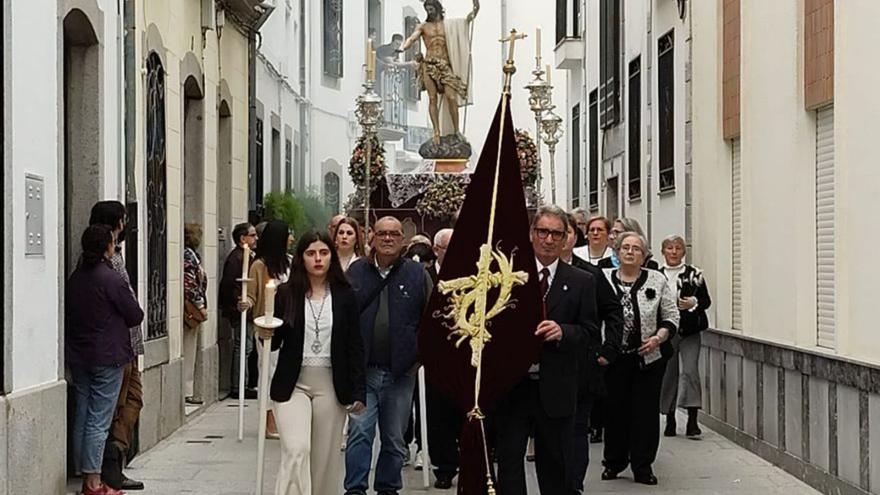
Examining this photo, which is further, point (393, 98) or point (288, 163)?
point (393, 98)

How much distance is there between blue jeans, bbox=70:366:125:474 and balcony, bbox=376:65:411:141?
2752 centimetres

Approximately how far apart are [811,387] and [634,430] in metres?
1.31

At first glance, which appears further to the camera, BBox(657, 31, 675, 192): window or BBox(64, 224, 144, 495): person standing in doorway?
BBox(657, 31, 675, 192): window

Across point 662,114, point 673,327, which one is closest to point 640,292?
point 673,327

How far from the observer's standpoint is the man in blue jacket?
34.1 ft

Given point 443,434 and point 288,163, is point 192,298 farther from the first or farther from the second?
point 288,163

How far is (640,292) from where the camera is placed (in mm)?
11750

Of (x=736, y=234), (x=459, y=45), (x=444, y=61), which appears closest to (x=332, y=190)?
(x=444, y=61)

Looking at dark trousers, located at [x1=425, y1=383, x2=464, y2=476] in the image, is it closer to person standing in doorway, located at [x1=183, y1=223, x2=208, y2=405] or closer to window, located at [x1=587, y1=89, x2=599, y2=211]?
person standing in doorway, located at [x1=183, y1=223, x2=208, y2=405]

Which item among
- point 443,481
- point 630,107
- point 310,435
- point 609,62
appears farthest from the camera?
point 609,62

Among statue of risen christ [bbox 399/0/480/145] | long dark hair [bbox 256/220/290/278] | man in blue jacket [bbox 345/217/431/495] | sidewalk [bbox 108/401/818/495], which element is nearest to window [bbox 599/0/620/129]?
statue of risen christ [bbox 399/0/480/145]

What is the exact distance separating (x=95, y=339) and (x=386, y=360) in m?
1.86

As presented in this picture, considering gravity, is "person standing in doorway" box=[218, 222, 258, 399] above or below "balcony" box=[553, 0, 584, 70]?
below

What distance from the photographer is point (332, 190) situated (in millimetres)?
36312
